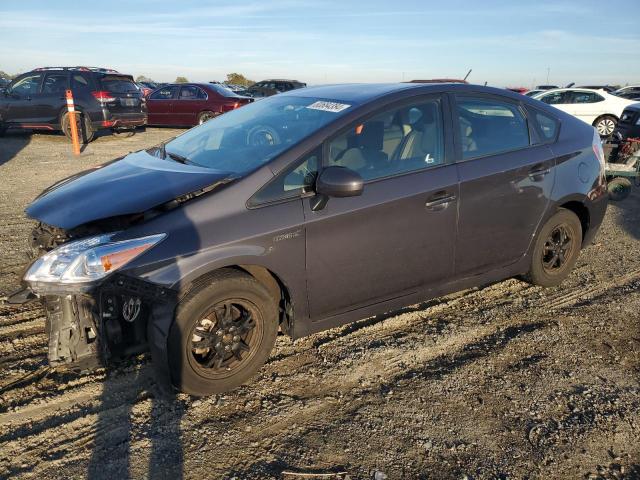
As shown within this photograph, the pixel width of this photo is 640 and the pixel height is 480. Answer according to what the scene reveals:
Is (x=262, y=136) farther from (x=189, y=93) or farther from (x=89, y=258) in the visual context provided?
(x=189, y=93)

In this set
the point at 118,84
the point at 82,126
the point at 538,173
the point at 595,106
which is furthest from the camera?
the point at 595,106

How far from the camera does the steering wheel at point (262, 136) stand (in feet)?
10.9

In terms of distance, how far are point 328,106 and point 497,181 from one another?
1357mm

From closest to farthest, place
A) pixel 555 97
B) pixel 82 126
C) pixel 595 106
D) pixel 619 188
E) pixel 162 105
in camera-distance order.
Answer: pixel 619 188 → pixel 82 126 → pixel 595 106 → pixel 555 97 → pixel 162 105

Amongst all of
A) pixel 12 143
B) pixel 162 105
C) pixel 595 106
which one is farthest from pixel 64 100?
pixel 595 106

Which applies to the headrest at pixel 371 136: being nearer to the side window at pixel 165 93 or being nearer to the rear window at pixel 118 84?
the rear window at pixel 118 84

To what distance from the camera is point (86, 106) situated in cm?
1330

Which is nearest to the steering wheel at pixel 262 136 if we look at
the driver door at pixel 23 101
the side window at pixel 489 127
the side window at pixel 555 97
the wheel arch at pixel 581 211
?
the side window at pixel 489 127

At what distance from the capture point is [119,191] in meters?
2.99

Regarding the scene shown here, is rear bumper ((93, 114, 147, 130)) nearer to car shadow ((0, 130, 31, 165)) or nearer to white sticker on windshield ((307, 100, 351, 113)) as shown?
car shadow ((0, 130, 31, 165))

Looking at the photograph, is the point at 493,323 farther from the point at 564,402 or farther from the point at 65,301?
the point at 65,301

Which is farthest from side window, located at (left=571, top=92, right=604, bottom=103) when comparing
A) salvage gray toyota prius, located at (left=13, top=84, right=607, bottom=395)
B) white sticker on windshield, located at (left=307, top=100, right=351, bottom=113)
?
white sticker on windshield, located at (left=307, top=100, right=351, bottom=113)

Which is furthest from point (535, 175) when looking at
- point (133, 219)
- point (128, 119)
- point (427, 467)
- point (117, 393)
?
point (128, 119)

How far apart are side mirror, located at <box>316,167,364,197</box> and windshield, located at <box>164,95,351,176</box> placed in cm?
33
